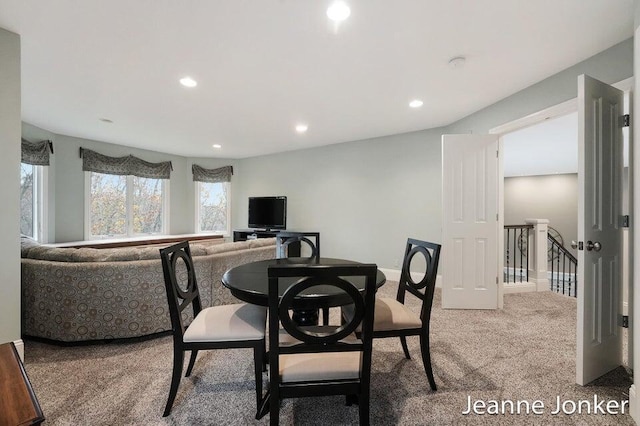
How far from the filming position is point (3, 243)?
81.0 inches

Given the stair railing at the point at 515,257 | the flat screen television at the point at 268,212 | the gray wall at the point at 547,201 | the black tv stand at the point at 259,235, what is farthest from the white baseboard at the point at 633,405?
the gray wall at the point at 547,201

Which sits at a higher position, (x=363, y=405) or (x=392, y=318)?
(x=392, y=318)

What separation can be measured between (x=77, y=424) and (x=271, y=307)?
1.34 meters

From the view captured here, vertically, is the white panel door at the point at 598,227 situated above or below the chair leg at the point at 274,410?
above

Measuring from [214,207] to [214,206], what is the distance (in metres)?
0.02

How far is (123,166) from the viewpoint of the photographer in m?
5.58

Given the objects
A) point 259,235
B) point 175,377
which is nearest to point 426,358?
point 175,377

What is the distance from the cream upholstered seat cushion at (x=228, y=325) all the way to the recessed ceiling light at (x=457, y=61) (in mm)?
2394

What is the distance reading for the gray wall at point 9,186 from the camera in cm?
204

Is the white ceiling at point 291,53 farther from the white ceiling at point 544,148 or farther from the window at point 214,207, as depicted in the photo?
the window at point 214,207

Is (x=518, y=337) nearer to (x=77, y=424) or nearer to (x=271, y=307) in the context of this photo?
(x=271, y=307)

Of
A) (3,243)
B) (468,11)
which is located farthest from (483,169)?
(3,243)

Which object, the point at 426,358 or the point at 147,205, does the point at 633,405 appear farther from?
the point at 147,205

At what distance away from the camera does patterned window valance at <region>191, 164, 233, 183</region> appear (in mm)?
6582
